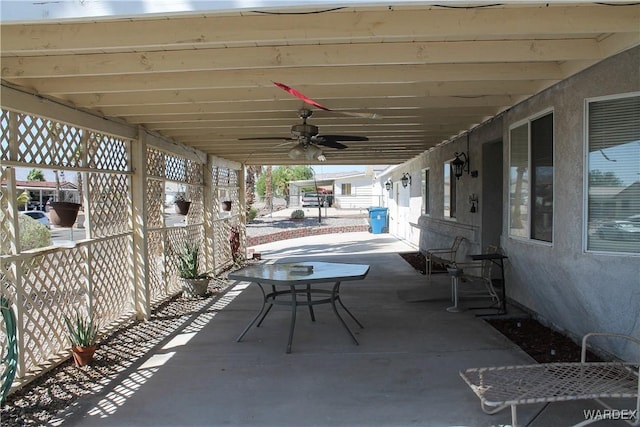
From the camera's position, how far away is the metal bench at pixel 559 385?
2.57 m

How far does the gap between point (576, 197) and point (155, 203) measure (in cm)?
577

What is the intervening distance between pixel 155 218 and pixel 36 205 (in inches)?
1119

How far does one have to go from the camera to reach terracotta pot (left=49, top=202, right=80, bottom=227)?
14.0ft

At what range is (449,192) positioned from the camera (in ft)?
30.5

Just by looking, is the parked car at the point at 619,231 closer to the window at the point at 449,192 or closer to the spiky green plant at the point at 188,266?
the window at the point at 449,192

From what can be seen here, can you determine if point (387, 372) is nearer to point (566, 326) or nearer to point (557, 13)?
point (566, 326)

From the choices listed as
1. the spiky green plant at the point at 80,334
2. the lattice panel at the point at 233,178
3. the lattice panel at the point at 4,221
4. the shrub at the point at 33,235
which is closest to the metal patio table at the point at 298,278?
the spiky green plant at the point at 80,334

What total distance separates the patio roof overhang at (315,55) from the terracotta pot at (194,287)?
284cm

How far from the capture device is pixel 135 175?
5.89 meters

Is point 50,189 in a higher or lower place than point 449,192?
higher

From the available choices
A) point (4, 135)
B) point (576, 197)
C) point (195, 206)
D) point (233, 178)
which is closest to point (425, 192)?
point (233, 178)

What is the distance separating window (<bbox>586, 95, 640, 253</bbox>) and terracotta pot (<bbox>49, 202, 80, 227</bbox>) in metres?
5.02

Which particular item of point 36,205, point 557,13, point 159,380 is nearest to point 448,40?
point 557,13

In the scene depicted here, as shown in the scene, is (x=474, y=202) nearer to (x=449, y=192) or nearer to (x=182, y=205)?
(x=449, y=192)
